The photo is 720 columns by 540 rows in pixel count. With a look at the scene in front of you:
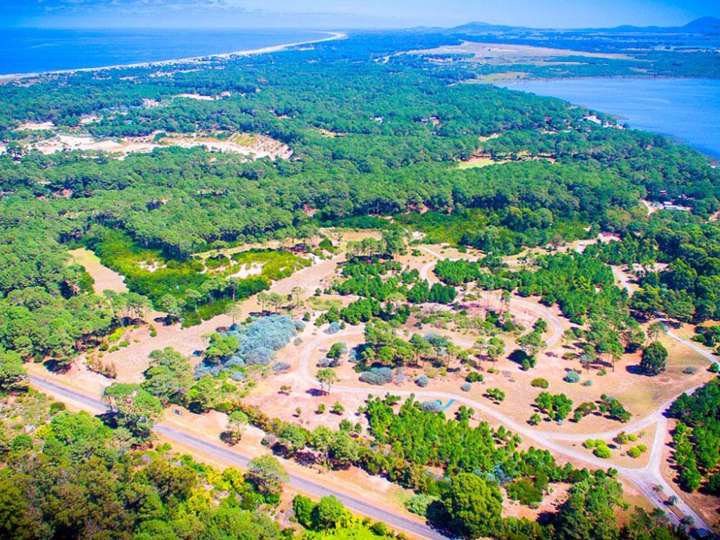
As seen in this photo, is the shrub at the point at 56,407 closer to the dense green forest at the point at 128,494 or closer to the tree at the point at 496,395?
the dense green forest at the point at 128,494

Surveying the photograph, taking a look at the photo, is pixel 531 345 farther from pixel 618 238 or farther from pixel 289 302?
pixel 618 238

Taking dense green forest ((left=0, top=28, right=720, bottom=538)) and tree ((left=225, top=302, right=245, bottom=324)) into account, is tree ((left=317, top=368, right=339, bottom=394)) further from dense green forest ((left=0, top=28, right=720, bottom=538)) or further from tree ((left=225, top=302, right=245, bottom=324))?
tree ((left=225, top=302, right=245, bottom=324))

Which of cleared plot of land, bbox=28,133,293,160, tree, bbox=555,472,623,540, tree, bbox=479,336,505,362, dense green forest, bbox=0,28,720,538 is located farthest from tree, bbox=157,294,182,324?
cleared plot of land, bbox=28,133,293,160

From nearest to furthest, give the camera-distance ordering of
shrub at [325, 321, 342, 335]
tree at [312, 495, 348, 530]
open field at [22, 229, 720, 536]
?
1. tree at [312, 495, 348, 530]
2. open field at [22, 229, 720, 536]
3. shrub at [325, 321, 342, 335]

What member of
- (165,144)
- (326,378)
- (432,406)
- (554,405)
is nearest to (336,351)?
(326,378)

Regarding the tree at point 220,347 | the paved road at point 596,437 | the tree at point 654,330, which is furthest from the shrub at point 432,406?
the tree at point 654,330

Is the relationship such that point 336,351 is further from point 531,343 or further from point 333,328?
point 531,343
